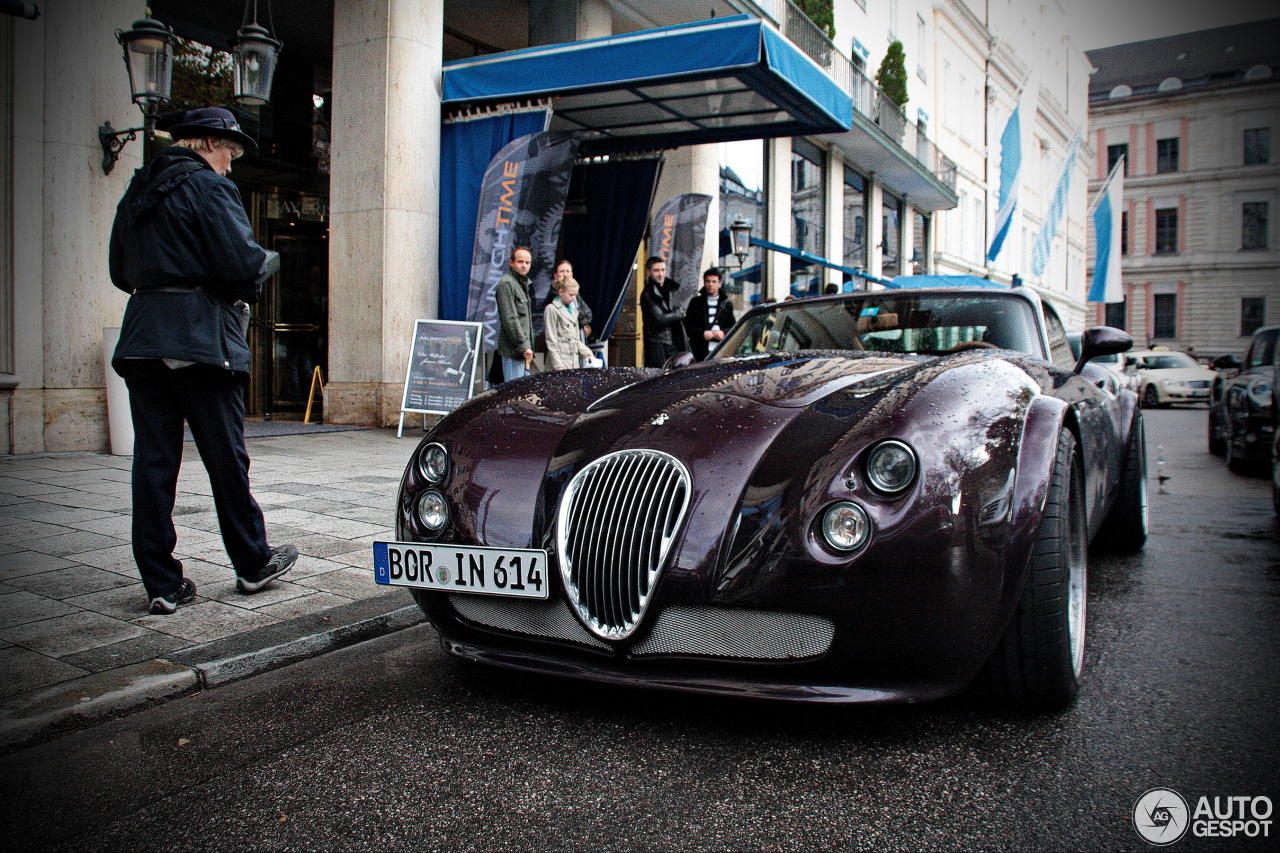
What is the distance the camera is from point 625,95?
10898 mm

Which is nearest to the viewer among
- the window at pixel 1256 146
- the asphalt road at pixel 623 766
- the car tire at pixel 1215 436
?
the asphalt road at pixel 623 766

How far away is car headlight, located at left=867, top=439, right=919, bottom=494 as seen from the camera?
219 centimetres

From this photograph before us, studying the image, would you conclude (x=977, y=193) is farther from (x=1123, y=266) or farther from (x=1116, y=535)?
(x=1116, y=535)

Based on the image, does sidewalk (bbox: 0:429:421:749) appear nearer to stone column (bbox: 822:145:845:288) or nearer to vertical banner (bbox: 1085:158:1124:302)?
vertical banner (bbox: 1085:158:1124:302)

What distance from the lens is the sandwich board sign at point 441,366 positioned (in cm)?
962

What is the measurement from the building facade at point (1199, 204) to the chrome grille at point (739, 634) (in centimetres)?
5659

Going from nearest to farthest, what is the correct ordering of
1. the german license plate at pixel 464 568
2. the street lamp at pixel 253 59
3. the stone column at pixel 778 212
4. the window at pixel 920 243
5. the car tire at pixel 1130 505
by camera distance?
the german license plate at pixel 464 568 → the car tire at pixel 1130 505 → the street lamp at pixel 253 59 → the stone column at pixel 778 212 → the window at pixel 920 243

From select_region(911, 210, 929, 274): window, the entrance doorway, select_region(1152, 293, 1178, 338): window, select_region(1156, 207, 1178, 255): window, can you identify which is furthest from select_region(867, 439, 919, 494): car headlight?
select_region(1156, 207, 1178, 255): window

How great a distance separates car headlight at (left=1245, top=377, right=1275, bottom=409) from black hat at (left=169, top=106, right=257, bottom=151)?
8.61m

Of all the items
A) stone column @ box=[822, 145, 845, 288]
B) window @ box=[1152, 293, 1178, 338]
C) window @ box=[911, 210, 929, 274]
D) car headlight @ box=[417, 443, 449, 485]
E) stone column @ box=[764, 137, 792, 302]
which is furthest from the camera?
window @ box=[1152, 293, 1178, 338]

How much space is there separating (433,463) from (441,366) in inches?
278

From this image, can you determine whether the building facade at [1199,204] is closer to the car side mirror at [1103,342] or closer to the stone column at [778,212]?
the stone column at [778,212]

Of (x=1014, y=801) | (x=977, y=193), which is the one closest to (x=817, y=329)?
(x=1014, y=801)

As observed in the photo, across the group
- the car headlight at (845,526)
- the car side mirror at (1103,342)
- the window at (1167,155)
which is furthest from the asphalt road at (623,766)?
the window at (1167,155)
